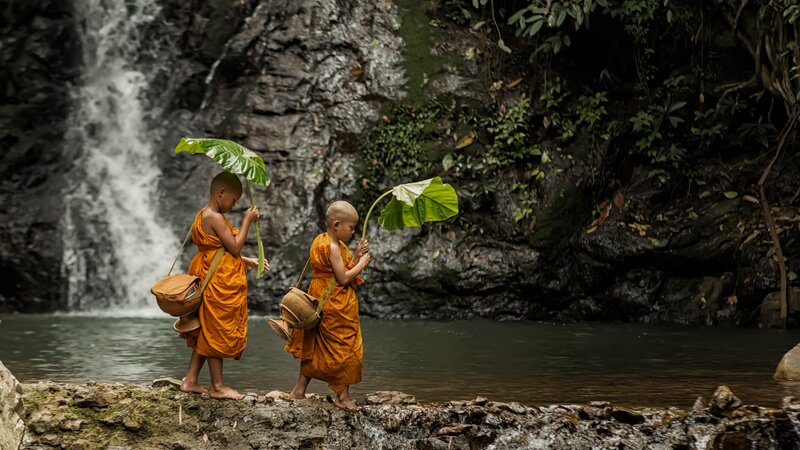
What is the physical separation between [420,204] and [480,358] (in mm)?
2819

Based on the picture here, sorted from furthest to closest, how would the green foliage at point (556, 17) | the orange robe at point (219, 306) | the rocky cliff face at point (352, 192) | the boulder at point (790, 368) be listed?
the green foliage at point (556, 17) → the rocky cliff face at point (352, 192) → the boulder at point (790, 368) → the orange robe at point (219, 306)

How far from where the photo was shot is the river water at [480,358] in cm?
593

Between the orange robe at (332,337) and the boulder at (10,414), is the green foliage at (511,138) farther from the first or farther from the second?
the boulder at (10,414)

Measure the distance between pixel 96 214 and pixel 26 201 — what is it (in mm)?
893

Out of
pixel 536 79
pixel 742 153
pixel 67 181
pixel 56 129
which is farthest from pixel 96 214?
pixel 742 153

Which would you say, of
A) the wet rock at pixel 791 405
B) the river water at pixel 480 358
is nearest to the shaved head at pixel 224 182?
the river water at pixel 480 358

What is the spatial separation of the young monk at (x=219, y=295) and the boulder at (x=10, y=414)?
3.49 feet

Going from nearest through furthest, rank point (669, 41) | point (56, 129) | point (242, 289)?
point (242, 289)
point (669, 41)
point (56, 129)

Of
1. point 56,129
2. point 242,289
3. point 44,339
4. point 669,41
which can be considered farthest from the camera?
point 56,129

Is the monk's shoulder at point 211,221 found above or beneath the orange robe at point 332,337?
above

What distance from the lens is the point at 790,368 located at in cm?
619

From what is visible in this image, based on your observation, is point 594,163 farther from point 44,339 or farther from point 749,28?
point 44,339

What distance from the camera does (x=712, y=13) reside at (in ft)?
36.4

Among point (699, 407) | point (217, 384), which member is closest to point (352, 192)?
point (217, 384)
